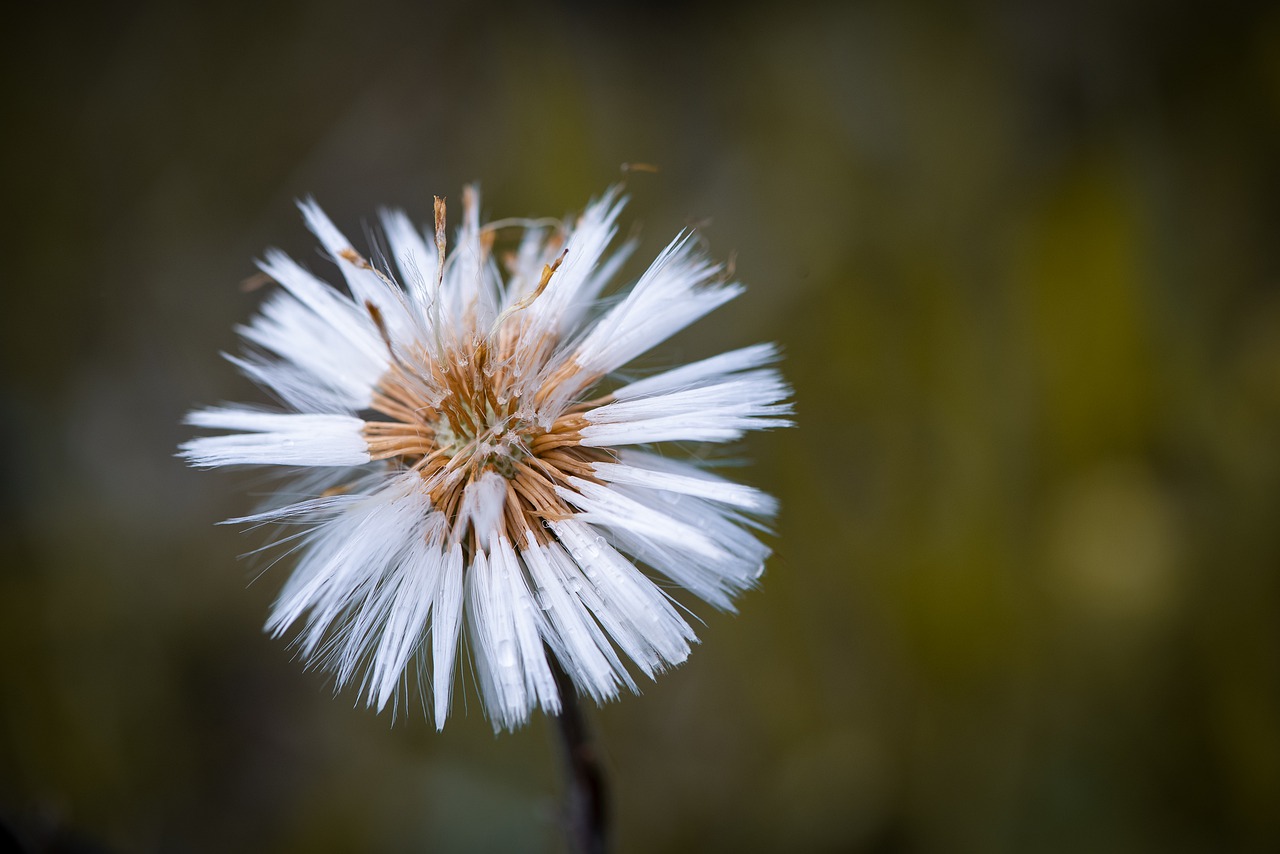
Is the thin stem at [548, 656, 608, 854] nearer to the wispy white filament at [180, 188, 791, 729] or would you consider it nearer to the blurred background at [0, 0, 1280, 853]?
the wispy white filament at [180, 188, 791, 729]

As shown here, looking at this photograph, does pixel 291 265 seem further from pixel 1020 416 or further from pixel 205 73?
pixel 205 73

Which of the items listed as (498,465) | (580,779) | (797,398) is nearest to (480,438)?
(498,465)

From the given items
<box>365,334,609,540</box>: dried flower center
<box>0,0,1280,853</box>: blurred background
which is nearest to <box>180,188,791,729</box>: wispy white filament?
<box>365,334,609,540</box>: dried flower center

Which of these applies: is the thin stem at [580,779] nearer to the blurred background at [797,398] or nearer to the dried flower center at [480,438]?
the dried flower center at [480,438]

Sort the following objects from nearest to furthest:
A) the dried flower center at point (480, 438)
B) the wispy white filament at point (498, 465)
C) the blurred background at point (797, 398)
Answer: the wispy white filament at point (498, 465), the dried flower center at point (480, 438), the blurred background at point (797, 398)

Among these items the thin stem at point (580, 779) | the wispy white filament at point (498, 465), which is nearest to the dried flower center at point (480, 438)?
the wispy white filament at point (498, 465)
